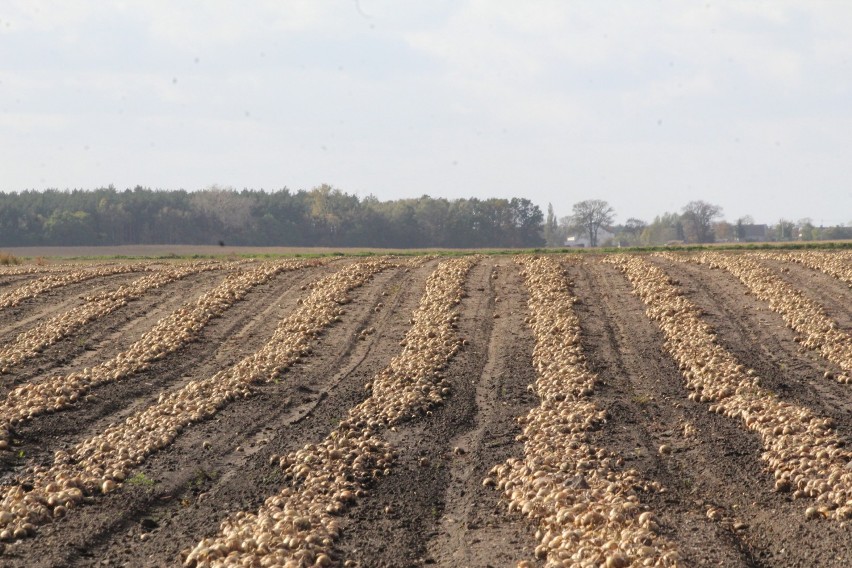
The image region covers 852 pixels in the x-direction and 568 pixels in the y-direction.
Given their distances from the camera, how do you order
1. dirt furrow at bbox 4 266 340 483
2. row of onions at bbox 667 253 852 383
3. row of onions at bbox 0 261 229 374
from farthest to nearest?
row of onions at bbox 0 261 229 374 < row of onions at bbox 667 253 852 383 < dirt furrow at bbox 4 266 340 483

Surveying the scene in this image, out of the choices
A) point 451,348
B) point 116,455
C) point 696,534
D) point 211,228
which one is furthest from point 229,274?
point 211,228

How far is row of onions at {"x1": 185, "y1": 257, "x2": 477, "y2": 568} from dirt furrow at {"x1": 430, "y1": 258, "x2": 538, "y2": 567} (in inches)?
28.2

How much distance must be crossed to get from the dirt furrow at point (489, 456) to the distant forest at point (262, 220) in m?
62.0

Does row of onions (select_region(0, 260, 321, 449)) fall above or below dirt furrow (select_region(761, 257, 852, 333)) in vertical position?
below

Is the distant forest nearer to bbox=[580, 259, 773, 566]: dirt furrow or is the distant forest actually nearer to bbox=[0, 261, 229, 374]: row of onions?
bbox=[0, 261, 229, 374]: row of onions

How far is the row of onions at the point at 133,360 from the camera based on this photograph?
12578mm

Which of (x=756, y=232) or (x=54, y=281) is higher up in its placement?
(x=756, y=232)

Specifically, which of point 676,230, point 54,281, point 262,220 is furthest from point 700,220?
point 54,281

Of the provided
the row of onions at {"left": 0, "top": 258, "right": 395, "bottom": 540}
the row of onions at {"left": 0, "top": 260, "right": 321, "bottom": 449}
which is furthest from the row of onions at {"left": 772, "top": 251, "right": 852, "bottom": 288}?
the row of onions at {"left": 0, "top": 260, "right": 321, "bottom": 449}

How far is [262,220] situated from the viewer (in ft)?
266

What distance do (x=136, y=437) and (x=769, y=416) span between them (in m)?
7.34

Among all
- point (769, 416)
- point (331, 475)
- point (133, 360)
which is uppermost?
point (769, 416)

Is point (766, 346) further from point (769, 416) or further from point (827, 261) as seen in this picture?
point (827, 261)

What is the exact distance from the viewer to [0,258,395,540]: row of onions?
29.1 feet
